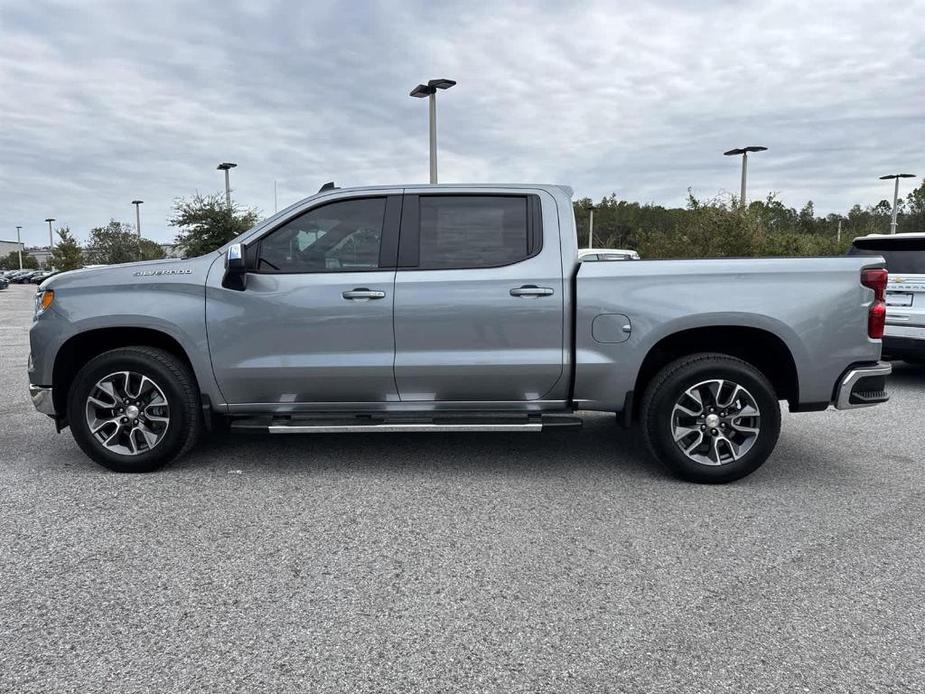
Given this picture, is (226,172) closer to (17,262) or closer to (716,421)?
(716,421)

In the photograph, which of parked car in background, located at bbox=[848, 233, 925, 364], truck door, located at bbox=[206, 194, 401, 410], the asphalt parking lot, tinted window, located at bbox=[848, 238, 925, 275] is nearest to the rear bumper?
parked car in background, located at bbox=[848, 233, 925, 364]

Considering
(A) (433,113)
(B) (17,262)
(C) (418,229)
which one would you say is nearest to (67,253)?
(A) (433,113)

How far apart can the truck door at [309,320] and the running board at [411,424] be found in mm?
158

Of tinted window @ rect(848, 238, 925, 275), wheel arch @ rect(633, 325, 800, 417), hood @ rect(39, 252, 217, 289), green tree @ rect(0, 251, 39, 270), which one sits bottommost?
wheel arch @ rect(633, 325, 800, 417)

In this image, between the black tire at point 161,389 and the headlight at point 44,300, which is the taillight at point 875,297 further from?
the headlight at point 44,300

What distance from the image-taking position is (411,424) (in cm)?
468

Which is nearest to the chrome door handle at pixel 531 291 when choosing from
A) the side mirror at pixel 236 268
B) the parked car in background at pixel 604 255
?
the parked car in background at pixel 604 255

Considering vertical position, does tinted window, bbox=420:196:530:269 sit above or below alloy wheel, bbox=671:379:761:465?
above

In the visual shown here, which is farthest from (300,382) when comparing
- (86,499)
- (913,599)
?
(913,599)

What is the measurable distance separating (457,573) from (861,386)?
9.73 ft

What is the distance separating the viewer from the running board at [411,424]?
4.60m

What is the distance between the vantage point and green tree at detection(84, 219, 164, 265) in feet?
153

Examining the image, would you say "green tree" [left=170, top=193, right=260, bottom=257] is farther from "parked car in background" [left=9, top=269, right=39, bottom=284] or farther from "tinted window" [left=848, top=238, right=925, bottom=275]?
"parked car in background" [left=9, top=269, right=39, bottom=284]

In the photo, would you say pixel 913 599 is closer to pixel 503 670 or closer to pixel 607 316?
pixel 503 670
